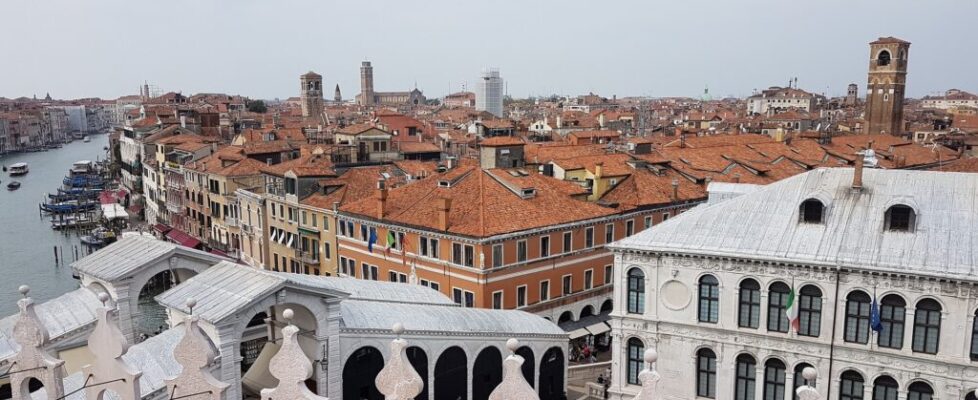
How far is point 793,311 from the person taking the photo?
57.3ft

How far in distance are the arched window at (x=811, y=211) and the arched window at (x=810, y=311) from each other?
1.77m

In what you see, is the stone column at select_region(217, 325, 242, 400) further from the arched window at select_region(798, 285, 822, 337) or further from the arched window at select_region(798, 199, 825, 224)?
the arched window at select_region(798, 199, 825, 224)

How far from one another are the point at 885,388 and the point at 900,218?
3.89 meters

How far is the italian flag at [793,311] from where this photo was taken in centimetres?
1736

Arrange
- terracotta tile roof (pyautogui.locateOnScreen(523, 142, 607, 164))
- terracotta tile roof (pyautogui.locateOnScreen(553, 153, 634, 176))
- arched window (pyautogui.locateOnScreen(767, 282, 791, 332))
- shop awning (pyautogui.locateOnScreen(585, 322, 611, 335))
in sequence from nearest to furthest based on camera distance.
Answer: arched window (pyautogui.locateOnScreen(767, 282, 791, 332)), shop awning (pyautogui.locateOnScreen(585, 322, 611, 335)), terracotta tile roof (pyautogui.locateOnScreen(553, 153, 634, 176)), terracotta tile roof (pyautogui.locateOnScreen(523, 142, 607, 164))

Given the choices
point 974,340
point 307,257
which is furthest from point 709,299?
point 307,257

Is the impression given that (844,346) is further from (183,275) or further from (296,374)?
(296,374)

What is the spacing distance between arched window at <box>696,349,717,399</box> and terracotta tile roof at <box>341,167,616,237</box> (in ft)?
30.0

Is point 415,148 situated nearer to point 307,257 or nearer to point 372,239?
point 307,257

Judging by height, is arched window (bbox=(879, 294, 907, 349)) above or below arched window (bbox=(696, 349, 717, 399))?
above

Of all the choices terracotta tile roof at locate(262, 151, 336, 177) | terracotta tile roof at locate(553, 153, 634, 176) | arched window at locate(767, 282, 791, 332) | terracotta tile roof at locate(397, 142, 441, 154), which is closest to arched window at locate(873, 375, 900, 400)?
arched window at locate(767, 282, 791, 332)

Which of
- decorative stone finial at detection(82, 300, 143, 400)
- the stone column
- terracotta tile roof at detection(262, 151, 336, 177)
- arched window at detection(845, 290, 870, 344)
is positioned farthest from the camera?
terracotta tile roof at detection(262, 151, 336, 177)

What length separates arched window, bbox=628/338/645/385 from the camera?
65.2 feet

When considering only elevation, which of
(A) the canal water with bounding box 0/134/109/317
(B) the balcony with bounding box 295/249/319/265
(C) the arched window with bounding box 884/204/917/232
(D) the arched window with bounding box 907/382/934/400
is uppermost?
(C) the arched window with bounding box 884/204/917/232
